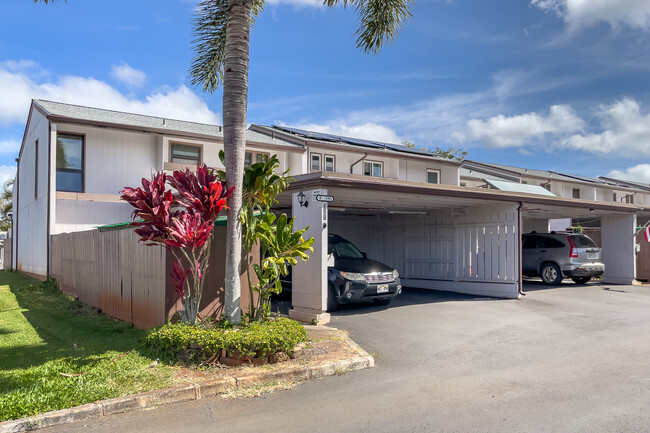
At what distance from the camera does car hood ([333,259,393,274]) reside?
1110cm

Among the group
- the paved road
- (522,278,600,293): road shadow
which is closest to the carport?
(522,278,600,293): road shadow

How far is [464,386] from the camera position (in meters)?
6.16

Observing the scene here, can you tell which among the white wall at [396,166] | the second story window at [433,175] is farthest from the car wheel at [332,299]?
the second story window at [433,175]

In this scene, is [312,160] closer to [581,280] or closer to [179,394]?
[581,280]

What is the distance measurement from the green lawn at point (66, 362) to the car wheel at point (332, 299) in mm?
4238

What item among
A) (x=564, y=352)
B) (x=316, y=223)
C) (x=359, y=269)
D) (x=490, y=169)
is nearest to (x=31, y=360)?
(x=316, y=223)

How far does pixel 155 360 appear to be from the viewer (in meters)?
6.48

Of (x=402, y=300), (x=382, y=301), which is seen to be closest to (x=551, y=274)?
(x=402, y=300)

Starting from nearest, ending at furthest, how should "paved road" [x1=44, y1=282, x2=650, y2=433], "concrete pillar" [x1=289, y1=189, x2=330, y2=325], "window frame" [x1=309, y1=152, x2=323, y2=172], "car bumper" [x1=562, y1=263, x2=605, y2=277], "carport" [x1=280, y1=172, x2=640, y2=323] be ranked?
"paved road" [x1=44, y1=282, x2=650, y2=433]
"concrete pillar" [x1=289, y1=189, x2=330, y2=325]
"carport" [x1=280, y1=172, x2=640, y2=323]
"car bumper" [x1=562, y1=263, x2=605, y2=277]
"window frame" [x1=309, y1=152, x2=323, y2=172]

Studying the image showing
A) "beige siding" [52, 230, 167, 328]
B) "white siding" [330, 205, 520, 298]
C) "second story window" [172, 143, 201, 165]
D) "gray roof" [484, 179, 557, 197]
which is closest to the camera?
"beige siding" [52, 230, 167, 328]

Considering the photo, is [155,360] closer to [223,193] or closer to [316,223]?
[223,193]

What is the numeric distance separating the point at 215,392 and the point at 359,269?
581cm

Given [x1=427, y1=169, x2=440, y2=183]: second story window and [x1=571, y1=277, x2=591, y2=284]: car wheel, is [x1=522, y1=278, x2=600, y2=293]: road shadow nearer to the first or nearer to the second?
[x1=571, y1=277, x2=591, y2=284]: car wheel

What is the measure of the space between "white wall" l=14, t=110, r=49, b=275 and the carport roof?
943 cm
